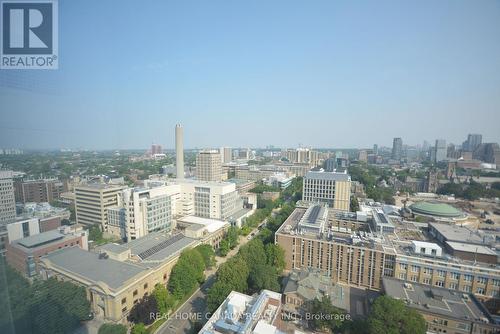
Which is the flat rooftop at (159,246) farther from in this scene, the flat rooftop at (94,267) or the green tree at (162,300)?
the green tree at (162,300)

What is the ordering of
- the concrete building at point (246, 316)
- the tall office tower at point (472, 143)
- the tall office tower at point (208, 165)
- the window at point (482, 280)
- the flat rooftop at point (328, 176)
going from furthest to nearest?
the tall office tower at point (472, 143), the tall office tower at point (208, 165), the flat rooftop at point (328, 176), the window at point (482, 280), the concrete building at point (246, 316)

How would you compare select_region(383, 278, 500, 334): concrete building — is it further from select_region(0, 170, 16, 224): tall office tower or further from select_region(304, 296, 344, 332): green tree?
select_region(0, 170, 16, 224): tall office tower

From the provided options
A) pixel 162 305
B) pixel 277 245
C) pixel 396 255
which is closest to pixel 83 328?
pixel 162 305

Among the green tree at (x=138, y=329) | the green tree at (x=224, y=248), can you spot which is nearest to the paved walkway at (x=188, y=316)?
the green tree at (x=138, y=329)

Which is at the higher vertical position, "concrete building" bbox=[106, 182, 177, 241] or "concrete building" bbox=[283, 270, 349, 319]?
"concrete building" bbox=[106, 182, 177, 241]

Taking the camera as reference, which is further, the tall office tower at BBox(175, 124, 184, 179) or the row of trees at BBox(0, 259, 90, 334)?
the tall office tower at BBox(175, 124, 184, 179)

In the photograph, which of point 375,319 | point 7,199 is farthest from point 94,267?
point 375,319

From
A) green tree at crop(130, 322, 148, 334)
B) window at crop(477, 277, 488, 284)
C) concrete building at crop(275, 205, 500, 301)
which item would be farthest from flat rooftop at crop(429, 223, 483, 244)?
green tree at crop(130, 322, 148, 334)
